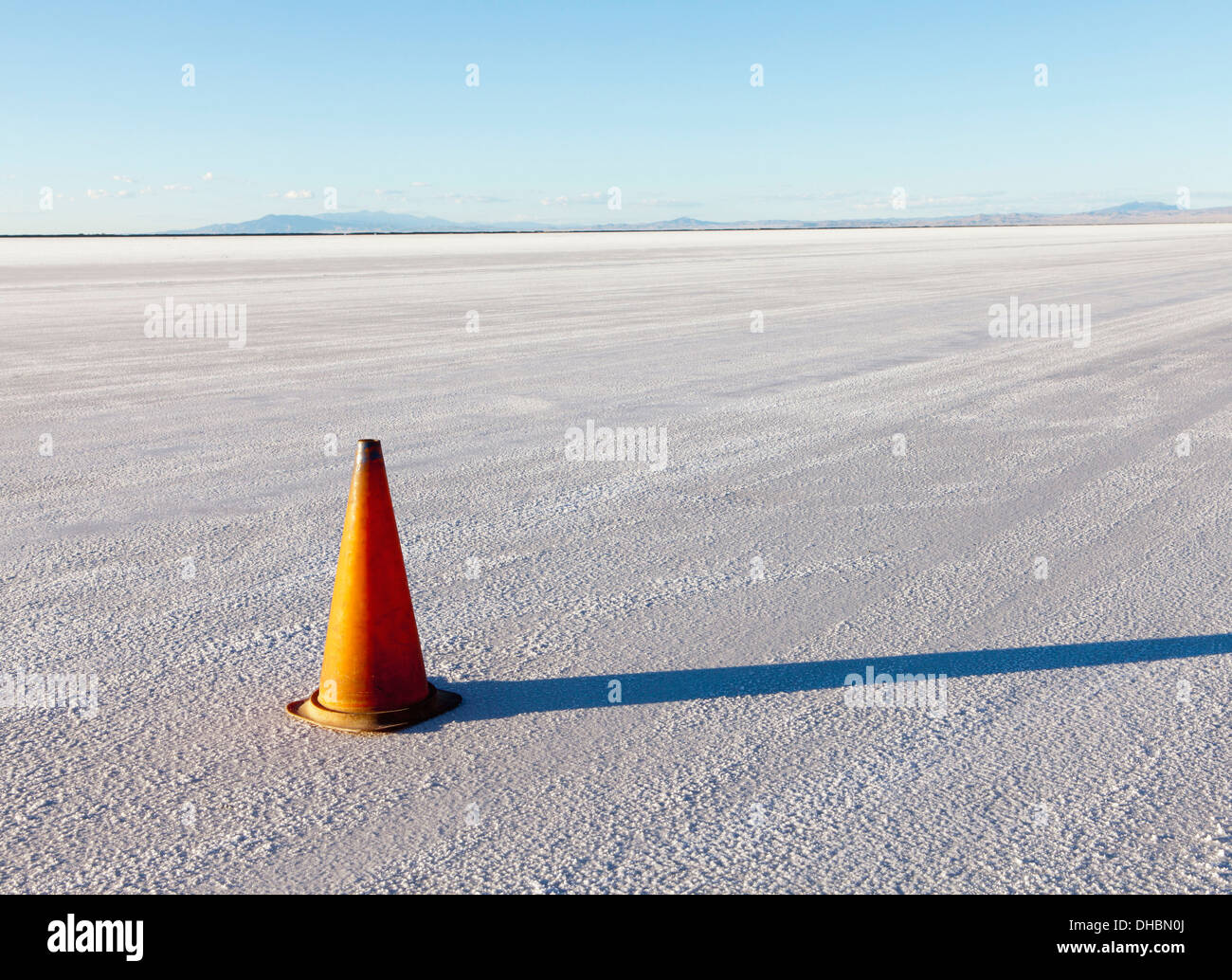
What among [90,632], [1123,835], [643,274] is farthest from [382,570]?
[643,274]

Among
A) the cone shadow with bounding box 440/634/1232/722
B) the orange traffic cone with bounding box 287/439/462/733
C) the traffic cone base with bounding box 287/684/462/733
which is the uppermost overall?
the orange traffic cone with bounding box 287/439/462/733

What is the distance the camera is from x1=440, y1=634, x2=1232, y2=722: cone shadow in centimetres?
373

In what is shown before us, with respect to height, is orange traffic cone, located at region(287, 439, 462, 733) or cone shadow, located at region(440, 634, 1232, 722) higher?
orange traffic cone, located at region(287, 439, 462, 733)

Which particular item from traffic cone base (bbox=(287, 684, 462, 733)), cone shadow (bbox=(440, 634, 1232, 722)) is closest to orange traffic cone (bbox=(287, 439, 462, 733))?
traffic cone base (bbox=(287, 684, 462, 733))

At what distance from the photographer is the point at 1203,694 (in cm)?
375

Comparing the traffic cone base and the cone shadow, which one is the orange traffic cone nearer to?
the traffic cone base

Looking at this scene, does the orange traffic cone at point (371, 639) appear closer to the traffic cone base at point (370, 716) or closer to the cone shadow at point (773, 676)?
the traffic cone base at point (370, 716)

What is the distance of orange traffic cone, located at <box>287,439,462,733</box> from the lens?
141 inches

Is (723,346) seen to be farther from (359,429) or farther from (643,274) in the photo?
(643,274)

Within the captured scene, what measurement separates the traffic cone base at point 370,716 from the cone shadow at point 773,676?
7cm

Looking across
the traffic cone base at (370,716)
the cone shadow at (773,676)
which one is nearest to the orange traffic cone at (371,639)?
the traffic cone base at (370,716)

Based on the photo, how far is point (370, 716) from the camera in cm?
355

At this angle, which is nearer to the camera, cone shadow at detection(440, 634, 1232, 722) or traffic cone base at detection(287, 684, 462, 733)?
traffic cone base at detection(287, 684, 462, 733)
